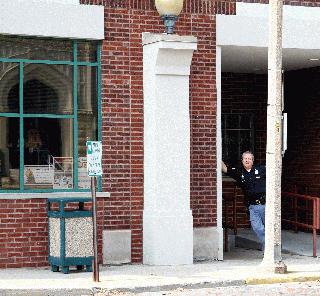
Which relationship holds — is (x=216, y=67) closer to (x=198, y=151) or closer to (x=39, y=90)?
(x=198, y=151)

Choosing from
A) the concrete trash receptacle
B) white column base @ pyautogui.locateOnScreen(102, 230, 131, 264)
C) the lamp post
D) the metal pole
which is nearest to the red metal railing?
white column base @ pyautogui.locateOnScreen(102, 230, 131, 264)

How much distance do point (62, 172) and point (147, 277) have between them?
262 centimetres

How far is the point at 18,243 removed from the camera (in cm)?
1493

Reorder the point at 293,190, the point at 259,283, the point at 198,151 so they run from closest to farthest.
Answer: the point at 259,283, the point at 198,151, the point at 293,190

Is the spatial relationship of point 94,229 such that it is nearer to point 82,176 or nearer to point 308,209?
point 82,176

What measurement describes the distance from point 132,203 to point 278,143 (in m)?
2.85

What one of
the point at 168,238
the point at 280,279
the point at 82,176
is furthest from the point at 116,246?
the point at 280,279

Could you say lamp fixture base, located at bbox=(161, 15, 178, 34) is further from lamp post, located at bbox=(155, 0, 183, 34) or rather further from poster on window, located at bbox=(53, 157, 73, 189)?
poster on window, located at bbox=(53, 157, 73, 189)

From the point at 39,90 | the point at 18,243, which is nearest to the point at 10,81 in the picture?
the point at 39,90

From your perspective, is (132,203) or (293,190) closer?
(132,203)

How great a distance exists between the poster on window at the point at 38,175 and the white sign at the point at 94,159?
2.31 meters

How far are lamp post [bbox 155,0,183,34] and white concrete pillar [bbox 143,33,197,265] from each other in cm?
34

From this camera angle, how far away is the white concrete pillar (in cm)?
1530

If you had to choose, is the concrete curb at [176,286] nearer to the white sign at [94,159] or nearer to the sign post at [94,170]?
the sign post at [94,170]
